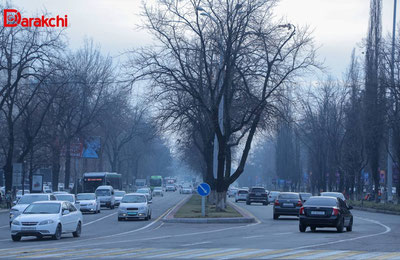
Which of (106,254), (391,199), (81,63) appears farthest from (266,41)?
(81,63)

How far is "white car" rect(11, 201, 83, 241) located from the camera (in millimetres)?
23672

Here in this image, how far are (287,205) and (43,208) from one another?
1830 cm

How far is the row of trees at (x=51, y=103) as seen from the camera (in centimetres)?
5103

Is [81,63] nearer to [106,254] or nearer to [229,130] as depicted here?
[229,130]

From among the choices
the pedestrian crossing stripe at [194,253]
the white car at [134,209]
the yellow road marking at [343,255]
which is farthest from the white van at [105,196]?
the yellow road marking at [343,255]

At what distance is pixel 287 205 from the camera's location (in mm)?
39531

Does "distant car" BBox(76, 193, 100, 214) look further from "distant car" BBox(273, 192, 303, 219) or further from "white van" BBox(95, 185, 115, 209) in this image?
"distant car" BBox(273, 192, 303, 219)

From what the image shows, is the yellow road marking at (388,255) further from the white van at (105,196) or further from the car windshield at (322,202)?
the white van at (105,196)

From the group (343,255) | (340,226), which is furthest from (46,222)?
(340,226)

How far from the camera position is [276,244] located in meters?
20.8

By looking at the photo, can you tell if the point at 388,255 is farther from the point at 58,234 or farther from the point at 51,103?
the point at 51,103

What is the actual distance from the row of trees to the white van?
5551 mm

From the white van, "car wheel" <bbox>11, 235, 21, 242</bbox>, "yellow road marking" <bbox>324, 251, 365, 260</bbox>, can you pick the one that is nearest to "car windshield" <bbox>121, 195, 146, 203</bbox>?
"car wheel" <bbox>11, 235, 21, 242</bbox>

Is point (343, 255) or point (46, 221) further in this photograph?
point (46, 221)
